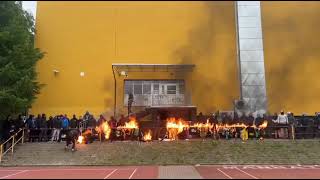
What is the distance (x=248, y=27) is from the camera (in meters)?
32.2

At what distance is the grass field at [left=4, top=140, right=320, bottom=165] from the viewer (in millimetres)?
21609

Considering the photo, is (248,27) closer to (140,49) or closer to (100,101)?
(140,49)

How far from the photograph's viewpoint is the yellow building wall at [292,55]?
103ft

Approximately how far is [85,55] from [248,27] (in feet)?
41.3

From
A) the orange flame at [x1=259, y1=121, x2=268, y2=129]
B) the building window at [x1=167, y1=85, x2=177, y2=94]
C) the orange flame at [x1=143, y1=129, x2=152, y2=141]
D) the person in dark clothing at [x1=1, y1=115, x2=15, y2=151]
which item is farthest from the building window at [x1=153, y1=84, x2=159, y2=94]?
the person in dark clothing at [x1=1, y1=115, x2=15, y2=151]

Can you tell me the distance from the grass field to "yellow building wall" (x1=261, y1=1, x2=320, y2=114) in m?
7.69

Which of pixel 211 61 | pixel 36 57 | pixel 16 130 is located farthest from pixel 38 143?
pixel 211 61

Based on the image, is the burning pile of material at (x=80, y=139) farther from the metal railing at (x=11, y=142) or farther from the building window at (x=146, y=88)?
the building window at (x=146, y=88)

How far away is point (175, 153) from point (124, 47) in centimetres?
1283

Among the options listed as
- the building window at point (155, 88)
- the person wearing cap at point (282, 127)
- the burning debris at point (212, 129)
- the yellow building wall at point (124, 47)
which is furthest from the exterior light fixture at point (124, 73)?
the person wearing cap at point (282, 127)

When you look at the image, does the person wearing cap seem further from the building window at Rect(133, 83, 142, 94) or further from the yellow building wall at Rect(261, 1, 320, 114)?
the building window at Rect(133, 83, 142, 94)

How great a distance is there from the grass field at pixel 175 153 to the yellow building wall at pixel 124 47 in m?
8.32

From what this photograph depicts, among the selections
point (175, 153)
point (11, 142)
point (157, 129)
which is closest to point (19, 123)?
point (11, 142)

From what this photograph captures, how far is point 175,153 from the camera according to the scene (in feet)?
73.5
